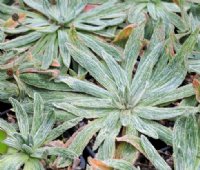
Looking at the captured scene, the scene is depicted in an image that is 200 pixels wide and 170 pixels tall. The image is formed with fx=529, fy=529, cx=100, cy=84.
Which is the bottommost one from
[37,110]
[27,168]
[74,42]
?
[27,168]

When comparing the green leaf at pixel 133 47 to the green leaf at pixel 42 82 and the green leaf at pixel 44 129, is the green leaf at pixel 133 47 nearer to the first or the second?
the green leaf at pixel 42 82

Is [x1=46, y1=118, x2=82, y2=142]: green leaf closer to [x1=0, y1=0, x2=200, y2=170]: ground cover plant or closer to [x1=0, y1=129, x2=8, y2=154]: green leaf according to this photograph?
[x1=0, y1=0, x2=200, y2=170]: ground cover plant

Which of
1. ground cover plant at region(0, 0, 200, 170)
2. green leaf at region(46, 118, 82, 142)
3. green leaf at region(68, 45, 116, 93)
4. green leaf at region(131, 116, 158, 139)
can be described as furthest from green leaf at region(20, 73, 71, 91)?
green leaf at region(131, 116, 158, 139)

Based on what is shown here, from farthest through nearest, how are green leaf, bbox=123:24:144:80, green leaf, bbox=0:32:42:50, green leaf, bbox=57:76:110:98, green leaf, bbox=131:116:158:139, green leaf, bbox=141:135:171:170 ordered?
green leaf, bbox=0:32:42:50 < green leaf, bbox=123:24:144:80 < green leaf, bbox=57:76:110:98 < green leaf, bbox=131:116:158:139 < green leaf, bbox=141:135:171:170

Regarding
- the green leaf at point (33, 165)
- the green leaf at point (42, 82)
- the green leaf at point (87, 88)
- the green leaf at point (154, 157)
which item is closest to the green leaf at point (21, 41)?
the green leaf at point (42, 82)

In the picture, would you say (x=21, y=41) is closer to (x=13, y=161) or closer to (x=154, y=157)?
(x=13, y=161)

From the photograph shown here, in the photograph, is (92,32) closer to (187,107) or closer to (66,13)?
(66,13)

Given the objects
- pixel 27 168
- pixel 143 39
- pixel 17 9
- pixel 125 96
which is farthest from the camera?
pixel 17 9

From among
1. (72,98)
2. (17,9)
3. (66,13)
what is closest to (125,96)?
(72,98)
